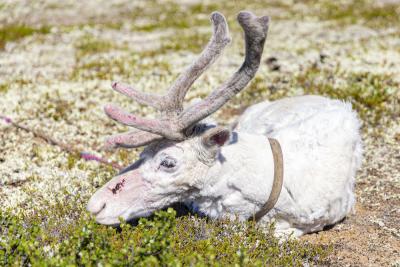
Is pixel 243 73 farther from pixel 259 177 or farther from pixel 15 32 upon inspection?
pixel 15 32

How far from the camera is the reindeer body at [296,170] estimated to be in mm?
6508

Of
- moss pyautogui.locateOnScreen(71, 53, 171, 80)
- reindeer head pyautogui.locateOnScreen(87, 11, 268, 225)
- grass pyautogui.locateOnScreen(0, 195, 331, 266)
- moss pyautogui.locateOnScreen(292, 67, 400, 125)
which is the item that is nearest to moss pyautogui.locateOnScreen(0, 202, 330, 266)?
grass pyautogui.locateOnScreen(0, 195, 331, 266)

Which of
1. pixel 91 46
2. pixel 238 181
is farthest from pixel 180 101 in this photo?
pixel 91 46

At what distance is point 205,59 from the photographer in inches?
240

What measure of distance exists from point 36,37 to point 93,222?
755 inches

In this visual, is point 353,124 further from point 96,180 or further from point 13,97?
point 13,97

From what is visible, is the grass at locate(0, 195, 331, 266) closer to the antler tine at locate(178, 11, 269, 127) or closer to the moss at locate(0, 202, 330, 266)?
the moss at locate(0, 202, 330, 266)

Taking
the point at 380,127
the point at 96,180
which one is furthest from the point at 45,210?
the point at 380,127

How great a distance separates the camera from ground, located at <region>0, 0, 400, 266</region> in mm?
8359

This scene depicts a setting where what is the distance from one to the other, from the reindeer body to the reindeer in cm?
1

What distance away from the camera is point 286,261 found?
6.36m

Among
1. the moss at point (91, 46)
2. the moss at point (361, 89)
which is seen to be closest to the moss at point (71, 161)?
the moss at point (361, 89)

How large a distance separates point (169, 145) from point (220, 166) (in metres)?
0.75

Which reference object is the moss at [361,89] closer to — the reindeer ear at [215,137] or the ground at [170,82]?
the ground at [170,82]
